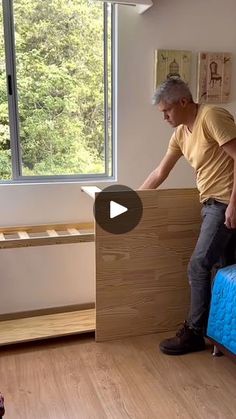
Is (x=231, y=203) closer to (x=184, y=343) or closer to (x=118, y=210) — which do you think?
(x=118, y=210)

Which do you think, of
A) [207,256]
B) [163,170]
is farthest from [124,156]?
[207,256]

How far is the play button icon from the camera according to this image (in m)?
2.09

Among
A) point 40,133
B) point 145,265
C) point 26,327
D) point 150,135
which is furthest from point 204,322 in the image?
point 40,133

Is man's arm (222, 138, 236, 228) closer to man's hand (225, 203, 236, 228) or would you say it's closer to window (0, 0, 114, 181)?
man's hand (225, 203, 236, 228)

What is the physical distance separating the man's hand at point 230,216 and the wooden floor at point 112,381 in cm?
74

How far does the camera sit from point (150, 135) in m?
2.52

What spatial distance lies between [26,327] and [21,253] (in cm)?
44

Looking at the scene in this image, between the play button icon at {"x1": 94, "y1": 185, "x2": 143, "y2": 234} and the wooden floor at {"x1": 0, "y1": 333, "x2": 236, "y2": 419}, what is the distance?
2.20 ft

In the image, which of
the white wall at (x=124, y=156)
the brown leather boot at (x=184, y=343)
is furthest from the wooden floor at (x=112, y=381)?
the white wall at (x=124, y=156)

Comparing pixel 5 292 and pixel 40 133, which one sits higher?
pixel 40 133

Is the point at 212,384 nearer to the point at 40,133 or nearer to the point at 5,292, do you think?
the point at 5,292

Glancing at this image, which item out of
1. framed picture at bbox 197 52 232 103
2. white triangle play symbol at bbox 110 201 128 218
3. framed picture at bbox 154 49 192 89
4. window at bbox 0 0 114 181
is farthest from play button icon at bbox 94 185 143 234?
framed picture at bbox 197 52 232 103

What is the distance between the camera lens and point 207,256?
197 cm

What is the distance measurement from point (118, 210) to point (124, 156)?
50cm
